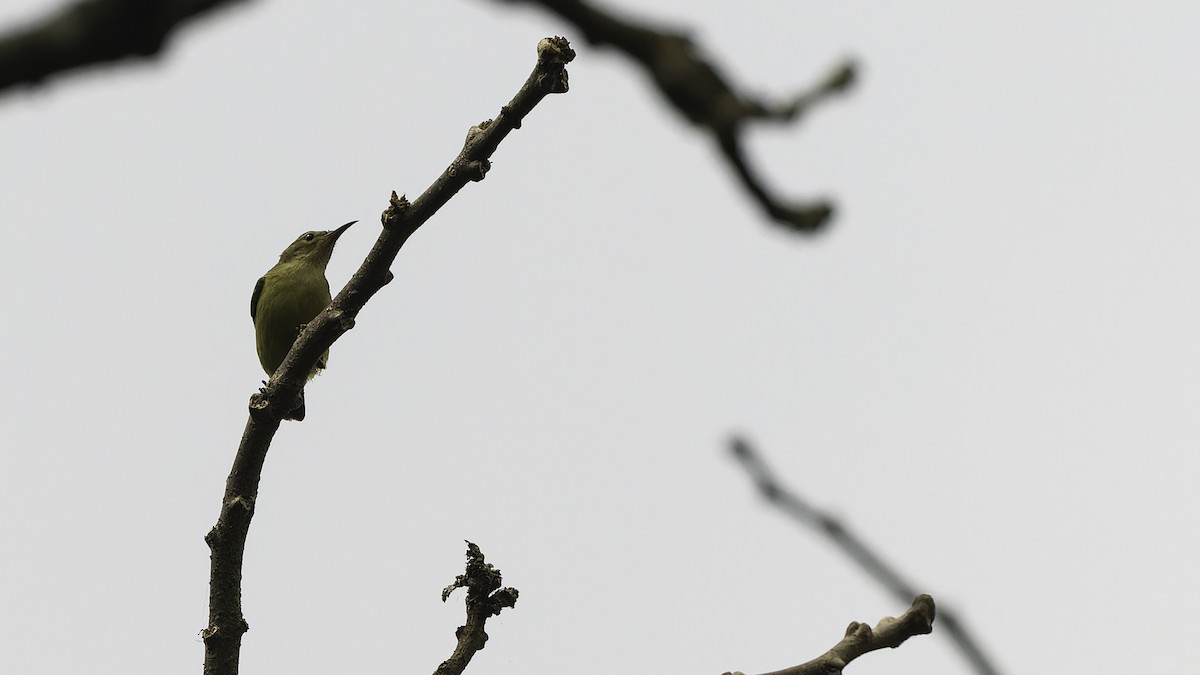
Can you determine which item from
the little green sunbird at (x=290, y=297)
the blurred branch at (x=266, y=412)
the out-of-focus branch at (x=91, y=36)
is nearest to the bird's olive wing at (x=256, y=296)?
the little green sunbird at (x=290, y=297)

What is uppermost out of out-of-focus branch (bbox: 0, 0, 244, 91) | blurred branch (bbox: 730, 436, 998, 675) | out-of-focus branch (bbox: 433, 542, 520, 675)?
out-of-focus branch (bbox: 433, 542, 520, 675)

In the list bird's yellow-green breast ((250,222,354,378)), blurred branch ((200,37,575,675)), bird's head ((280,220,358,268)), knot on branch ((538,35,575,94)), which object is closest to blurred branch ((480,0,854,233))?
knot on branch ((538,35,575,94))

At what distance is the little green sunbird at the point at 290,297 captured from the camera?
9.42m

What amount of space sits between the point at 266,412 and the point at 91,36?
14.2 feet

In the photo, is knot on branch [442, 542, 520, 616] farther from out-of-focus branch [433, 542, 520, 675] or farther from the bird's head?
the bird's head

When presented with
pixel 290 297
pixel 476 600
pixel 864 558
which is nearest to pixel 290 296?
pixel 290 297

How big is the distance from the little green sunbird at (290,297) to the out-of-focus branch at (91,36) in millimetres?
7726

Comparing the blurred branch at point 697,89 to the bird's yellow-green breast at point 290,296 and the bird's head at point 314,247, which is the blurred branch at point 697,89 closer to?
the bird's yellow-green breast at point 290,296

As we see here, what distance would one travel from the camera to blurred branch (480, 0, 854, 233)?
4.86 ft

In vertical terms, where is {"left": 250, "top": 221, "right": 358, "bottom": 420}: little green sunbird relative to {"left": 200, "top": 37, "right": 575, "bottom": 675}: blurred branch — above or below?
above

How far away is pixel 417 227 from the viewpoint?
5090 millimetres

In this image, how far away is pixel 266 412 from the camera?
560cm

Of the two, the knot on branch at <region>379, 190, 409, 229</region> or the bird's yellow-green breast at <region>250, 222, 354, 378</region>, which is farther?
the bird's yellow-green breast at <region>250, 222, 354, 378</region>

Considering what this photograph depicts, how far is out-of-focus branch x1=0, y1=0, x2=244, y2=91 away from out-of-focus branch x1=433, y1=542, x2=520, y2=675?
4.22 meters
